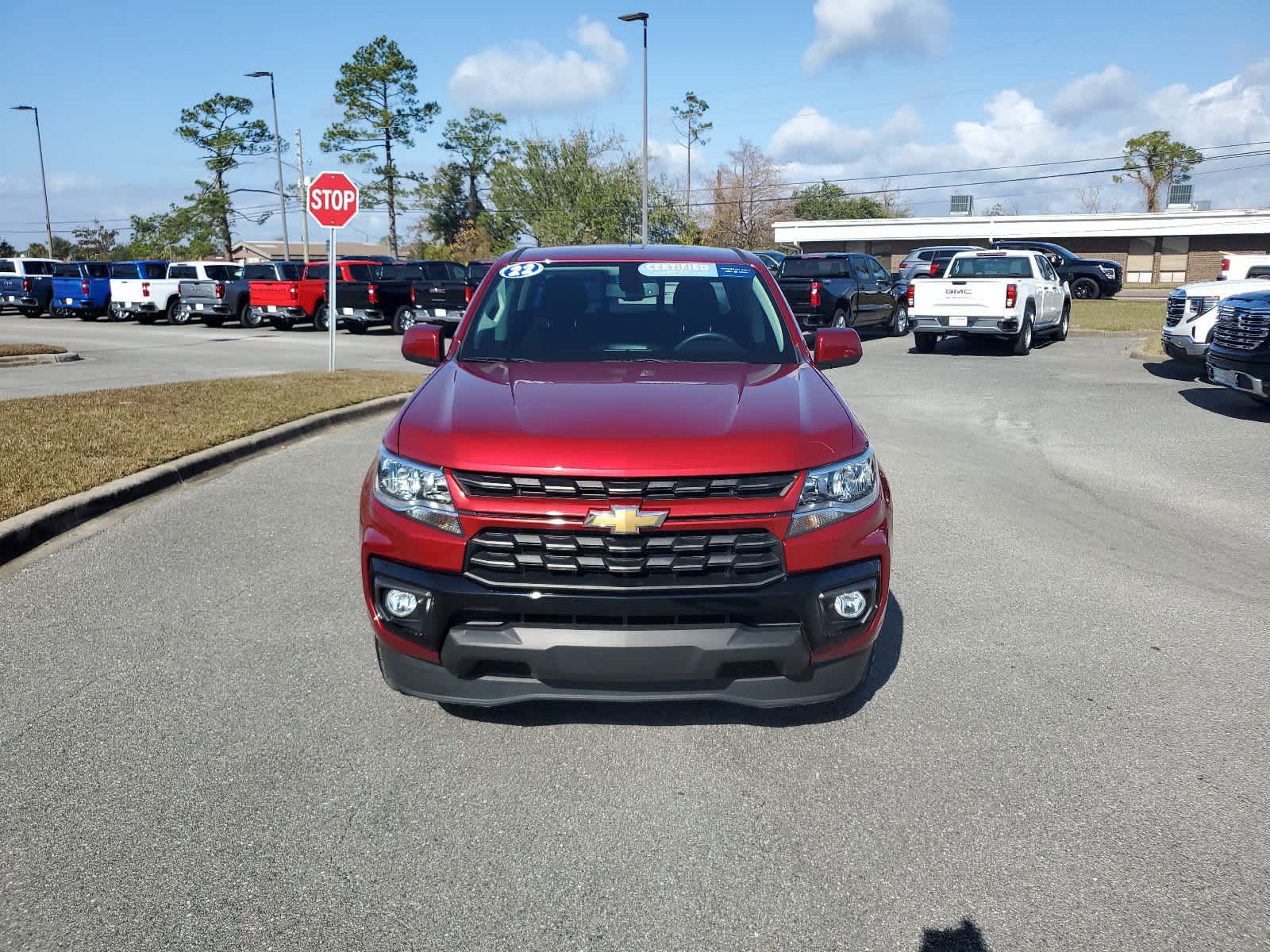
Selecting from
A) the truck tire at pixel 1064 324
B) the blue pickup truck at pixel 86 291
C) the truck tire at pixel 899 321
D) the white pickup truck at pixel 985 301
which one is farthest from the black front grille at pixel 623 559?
the blue pickup truck at pixel 86 291

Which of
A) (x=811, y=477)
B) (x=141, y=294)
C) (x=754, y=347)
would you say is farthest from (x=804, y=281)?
(x=141, y=294)

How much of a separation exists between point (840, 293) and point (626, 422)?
18.2m

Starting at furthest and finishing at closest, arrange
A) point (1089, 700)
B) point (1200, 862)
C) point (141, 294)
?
point (141, 294), point (1089, 700), point (1200, 862)

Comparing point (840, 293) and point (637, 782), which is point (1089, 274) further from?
point (637, 782)

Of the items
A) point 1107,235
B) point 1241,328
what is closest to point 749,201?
point 1107,235

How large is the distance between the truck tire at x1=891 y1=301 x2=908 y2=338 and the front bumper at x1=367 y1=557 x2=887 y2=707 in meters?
21.8

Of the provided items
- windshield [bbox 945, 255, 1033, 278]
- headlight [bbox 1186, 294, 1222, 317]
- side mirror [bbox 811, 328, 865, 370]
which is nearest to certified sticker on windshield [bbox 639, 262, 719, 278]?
side mirror [bbox 811, 328, 865, 370]

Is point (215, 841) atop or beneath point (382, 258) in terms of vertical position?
beneath

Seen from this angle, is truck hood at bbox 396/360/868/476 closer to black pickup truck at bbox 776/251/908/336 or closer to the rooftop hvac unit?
black pickup truck at bbox 776/251/908/336

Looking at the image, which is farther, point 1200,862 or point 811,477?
point 811,477

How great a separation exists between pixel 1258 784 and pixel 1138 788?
43 centimetres

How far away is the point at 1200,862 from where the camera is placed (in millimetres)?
3078

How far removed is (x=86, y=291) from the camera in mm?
33562

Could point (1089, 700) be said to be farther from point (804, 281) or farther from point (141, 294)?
point (141, 294)
